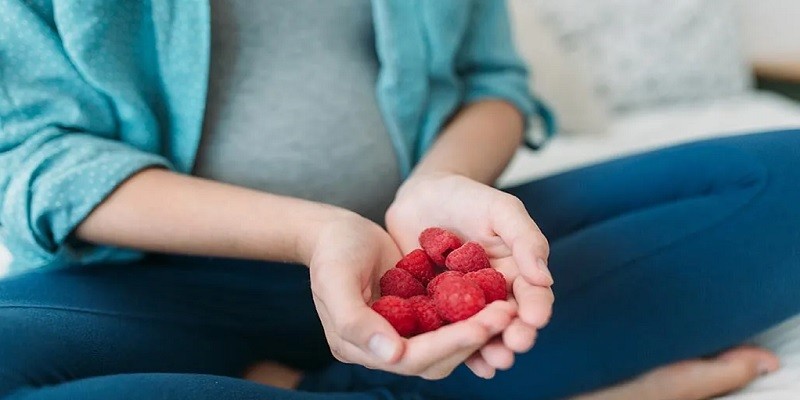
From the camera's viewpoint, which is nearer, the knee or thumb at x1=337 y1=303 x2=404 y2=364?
thumb at x1=337 y1=303 x2=404 y2=364

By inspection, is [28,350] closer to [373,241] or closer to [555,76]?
[373,241]

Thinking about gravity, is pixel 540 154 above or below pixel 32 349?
below

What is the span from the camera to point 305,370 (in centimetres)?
82

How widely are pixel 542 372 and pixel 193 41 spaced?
464 mm

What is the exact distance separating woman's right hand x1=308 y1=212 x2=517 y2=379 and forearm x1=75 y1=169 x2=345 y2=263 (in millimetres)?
127

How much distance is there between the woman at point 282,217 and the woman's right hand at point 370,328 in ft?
0.04

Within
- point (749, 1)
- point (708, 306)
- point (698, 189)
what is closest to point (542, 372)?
point (708, 306)

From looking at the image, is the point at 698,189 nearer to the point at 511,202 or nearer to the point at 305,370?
the point at 511,202

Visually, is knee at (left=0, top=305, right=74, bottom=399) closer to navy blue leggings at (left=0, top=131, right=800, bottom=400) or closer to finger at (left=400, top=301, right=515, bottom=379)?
navy blue leggings at (left=0, top=131, right=800, bottom=400)

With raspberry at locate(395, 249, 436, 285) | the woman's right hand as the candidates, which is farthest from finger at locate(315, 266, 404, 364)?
raspberry at locate(395, 249, 436, 285)

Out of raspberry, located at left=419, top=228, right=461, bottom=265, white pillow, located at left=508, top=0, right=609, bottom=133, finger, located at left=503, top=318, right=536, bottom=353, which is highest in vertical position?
finger, located at left=503, top=318, right=536, bottom=353

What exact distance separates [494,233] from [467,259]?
34 mm

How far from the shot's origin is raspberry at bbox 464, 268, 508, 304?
56 cm

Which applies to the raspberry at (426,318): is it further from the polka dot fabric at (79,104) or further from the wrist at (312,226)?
the polka dot fabric at (79,104)
